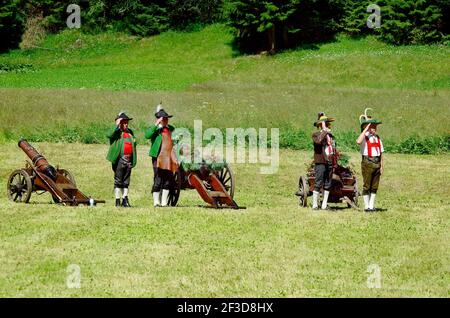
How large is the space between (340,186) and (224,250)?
5.90 m

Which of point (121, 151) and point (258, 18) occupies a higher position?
point (258, 18)

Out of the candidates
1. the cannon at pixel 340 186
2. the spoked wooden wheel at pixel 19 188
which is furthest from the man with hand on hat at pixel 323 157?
the spoked wooden wheel at pixel 19 188

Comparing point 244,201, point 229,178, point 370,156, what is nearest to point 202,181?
point 229,178

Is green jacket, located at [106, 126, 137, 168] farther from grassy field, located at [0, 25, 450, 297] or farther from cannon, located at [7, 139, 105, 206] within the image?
grassy field, located at [0, 25, 450, 297]

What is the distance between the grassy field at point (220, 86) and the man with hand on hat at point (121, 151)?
1243 cm

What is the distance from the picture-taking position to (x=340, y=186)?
1784 centimetres

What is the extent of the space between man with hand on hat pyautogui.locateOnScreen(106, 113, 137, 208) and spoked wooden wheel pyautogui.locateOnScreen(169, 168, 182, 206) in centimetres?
103

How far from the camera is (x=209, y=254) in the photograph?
1234 centimetres

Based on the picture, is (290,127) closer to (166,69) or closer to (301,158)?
(301,158)

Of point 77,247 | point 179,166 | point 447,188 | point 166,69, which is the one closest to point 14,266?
point 77,247

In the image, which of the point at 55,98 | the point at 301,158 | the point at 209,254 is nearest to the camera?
the point at 209,254

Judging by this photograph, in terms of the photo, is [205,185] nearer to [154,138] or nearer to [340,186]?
[154,138]

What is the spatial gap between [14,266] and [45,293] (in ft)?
4.89

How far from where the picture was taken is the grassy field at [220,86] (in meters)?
30.5
